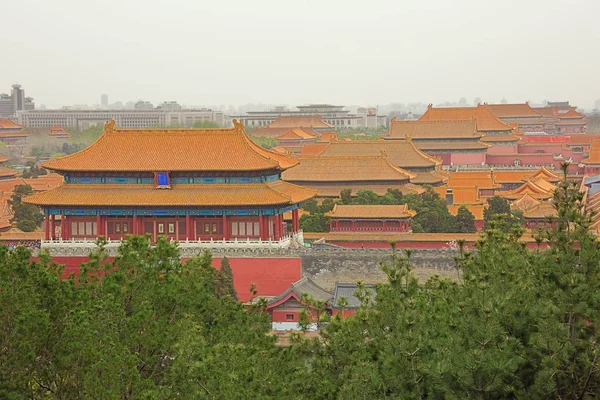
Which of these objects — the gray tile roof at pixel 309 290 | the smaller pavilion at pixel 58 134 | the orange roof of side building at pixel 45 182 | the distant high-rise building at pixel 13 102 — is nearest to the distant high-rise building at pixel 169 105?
the distant high-rise building at pixel 13 102

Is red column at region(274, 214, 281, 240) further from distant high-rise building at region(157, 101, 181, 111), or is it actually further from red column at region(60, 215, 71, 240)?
distant high-rise building at region(157, 101, 181, 111)

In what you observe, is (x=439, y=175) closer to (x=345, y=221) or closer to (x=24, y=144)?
(x=345, y=221)

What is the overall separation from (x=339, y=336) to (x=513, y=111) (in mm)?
88598

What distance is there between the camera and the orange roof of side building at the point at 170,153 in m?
34.4

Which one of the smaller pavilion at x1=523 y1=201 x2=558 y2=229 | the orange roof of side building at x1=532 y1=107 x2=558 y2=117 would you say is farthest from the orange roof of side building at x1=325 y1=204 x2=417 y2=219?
the orange roof of side building at x1=532 y1=107 x2=558 y2=117

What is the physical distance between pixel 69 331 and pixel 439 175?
140ft

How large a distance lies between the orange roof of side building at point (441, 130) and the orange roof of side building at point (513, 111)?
30.1 meters

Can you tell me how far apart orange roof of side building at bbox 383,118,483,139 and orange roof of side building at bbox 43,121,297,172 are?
33.6 meters

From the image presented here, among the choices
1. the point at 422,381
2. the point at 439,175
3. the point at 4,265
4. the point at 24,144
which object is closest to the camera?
the point at 422,381

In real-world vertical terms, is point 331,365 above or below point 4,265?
below

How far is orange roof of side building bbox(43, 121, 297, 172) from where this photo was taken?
34375 millimetres

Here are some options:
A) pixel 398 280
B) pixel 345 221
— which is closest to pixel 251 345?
pixel 398 280

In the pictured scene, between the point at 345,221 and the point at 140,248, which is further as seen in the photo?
the point at 345,221

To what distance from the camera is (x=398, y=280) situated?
47.9ft
